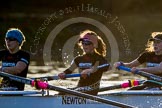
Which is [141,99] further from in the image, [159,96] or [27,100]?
[27,100]

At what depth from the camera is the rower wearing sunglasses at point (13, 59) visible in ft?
41.7

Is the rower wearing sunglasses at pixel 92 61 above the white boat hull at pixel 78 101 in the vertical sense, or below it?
above

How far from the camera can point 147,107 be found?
12.4 meters

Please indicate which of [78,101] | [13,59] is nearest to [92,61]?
[78,101]

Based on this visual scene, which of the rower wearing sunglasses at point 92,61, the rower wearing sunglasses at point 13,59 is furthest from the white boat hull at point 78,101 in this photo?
the rower wearing sunglasses at point 13,59

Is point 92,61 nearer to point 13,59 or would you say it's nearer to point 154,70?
point 154,70

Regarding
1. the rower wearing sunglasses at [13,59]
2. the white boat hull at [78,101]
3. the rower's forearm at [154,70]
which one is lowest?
the white boat hull at [78,101]

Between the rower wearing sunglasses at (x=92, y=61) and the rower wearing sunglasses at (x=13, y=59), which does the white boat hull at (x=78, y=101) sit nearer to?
the rower wearing sunglasses at (x=92, y=61)

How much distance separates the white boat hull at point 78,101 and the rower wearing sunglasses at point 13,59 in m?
0.63

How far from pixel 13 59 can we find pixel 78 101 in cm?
157

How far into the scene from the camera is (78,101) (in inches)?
491

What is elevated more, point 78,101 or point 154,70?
point 154,70

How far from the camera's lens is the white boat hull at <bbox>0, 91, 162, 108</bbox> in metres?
12.2

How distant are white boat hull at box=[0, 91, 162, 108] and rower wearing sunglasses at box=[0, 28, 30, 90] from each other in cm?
63
